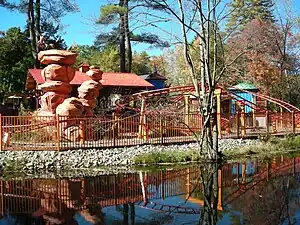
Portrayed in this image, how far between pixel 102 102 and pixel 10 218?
16.5 m

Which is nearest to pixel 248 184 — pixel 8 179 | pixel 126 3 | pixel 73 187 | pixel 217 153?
pixel 217 153

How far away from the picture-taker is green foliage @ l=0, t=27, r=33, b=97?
94.8ft

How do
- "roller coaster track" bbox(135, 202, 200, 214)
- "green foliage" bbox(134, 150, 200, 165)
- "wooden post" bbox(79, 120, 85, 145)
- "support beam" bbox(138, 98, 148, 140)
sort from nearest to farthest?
1. "roller coaster track" bbox(135, 202, 200, 214)
2. "green foliage" bbox(134, 150, 200, 165)
3. "wooden post" bbox(79, 120, 85, 145)
4. "support beam" bbox(138, 98, 148, 140)

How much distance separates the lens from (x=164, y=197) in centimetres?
955

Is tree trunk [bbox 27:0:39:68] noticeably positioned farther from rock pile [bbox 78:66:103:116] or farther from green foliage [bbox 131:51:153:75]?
green foliage [bbox 131:51:153:75]

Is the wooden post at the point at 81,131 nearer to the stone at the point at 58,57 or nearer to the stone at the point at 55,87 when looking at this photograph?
the stone at the point at 55,87

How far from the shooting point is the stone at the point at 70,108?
16.7 m

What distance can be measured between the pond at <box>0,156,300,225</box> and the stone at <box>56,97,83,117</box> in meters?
5.06

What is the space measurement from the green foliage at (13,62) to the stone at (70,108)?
13162mm

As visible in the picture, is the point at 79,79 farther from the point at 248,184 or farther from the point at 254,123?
the point at 248,184

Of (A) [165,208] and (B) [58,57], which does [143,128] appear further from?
(A) [165,208]

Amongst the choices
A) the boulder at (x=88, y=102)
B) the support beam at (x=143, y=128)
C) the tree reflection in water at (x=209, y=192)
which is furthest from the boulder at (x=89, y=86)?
the tree reflection in water at (x=209, y=192)

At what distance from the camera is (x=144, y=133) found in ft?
54.1

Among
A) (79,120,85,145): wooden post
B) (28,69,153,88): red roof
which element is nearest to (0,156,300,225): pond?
(79,120,85,145): wooden post
